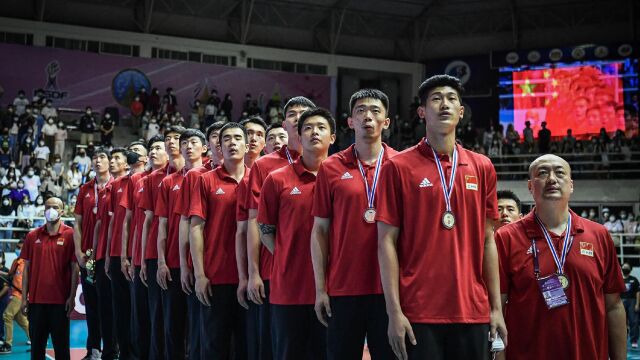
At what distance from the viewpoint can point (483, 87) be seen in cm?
3008

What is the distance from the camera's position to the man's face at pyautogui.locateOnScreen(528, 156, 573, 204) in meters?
4.21

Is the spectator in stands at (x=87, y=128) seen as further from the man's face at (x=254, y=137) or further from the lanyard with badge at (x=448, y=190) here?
the lanyard with badge at (x=448, y=190)

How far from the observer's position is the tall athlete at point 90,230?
859 cm

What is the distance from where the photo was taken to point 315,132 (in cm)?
501

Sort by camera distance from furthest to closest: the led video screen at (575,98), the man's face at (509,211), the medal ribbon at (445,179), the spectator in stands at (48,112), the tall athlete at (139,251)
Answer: the led video screen at (575,98) < the spectator in stands at (48,112) < the tall athlete at (139,251) < the man's face at (509,211) < the medal ribbon at (445,179)

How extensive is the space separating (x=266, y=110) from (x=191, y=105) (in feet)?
9.77

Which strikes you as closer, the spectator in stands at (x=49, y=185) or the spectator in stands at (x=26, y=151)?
the spectator in stands at (x=49, y=185)

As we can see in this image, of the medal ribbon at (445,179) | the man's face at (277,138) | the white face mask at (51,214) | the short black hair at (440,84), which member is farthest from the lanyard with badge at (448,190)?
the white face mask at (51,214)

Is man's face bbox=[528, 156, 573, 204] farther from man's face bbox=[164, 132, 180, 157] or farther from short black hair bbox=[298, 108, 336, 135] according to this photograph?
man's face bbox=[164, 132, 180, 157]

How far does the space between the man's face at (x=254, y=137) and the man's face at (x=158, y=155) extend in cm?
210

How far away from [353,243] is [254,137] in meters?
2.29

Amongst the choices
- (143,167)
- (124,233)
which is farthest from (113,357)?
(143,167)

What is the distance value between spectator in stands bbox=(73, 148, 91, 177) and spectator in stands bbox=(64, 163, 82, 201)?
0.08 m

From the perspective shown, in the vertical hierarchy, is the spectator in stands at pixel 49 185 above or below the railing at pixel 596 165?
below
